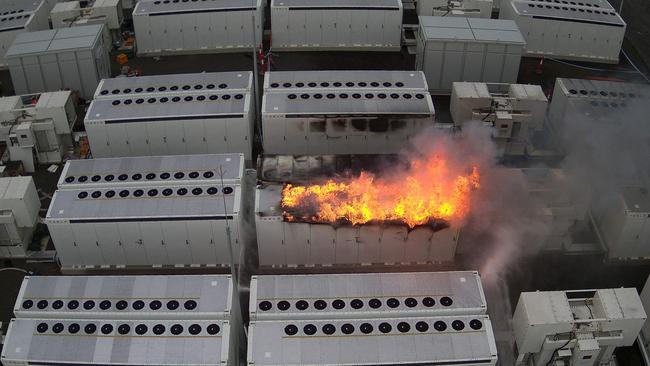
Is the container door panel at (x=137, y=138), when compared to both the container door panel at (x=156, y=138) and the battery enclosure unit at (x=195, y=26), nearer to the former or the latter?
the container door panel at (x=156, y=138)

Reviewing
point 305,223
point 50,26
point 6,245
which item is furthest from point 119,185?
point 50,26

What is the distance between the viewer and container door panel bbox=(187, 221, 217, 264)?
26.7 metres

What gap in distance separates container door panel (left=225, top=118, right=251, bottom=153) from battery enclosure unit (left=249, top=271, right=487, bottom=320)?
35.7ft

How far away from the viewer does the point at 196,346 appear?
2134cm

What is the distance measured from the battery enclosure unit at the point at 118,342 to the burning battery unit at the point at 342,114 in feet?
43.2

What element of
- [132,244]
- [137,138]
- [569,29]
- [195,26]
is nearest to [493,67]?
[569,29]

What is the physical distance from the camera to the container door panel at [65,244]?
26.7m

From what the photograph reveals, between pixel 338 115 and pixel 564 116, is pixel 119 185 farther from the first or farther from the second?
pixel 564 116

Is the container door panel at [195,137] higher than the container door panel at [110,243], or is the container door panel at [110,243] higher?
the container door panel at [195,137]

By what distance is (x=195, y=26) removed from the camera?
42.0 m

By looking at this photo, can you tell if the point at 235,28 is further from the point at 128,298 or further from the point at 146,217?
the point at 128,298

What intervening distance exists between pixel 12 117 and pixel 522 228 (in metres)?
26.0

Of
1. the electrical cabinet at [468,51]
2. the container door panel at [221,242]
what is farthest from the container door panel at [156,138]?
the electrical cabinet at [468,51]

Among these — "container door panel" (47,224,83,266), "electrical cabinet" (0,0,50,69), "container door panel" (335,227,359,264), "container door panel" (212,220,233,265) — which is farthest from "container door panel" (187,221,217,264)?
"electrical cabinet" (0,0,50,69)
